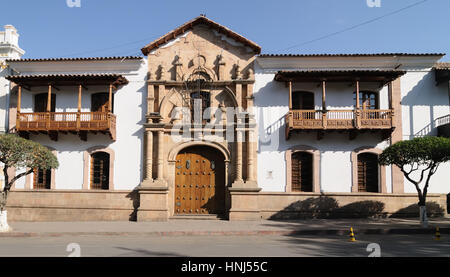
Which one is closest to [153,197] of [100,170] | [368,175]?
[100,170]

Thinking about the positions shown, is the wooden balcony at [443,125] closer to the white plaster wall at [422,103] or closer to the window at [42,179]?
the white plaster wall at [422,103]

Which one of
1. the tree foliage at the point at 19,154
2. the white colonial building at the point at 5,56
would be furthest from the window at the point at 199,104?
the white colonial building at the point at 5,56

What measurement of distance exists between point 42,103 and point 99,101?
3103mm

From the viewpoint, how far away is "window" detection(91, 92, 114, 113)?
17353mm

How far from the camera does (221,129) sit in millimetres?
16938

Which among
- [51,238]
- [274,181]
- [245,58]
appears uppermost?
[245,58]

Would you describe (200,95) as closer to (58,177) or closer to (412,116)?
(58,177)

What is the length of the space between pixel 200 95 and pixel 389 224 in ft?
34.5

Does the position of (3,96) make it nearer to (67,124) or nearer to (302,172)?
(67,124)

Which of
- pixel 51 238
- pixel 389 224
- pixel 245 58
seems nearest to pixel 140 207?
pixel 51 238

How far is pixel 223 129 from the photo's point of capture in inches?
667

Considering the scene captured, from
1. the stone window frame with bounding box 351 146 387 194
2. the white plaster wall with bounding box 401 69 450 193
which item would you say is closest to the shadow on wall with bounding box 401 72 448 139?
the white plaster wall with bounding box 401 69 450 193

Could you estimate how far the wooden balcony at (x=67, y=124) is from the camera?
16.2 metres

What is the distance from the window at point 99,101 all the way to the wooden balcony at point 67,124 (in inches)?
24.5
